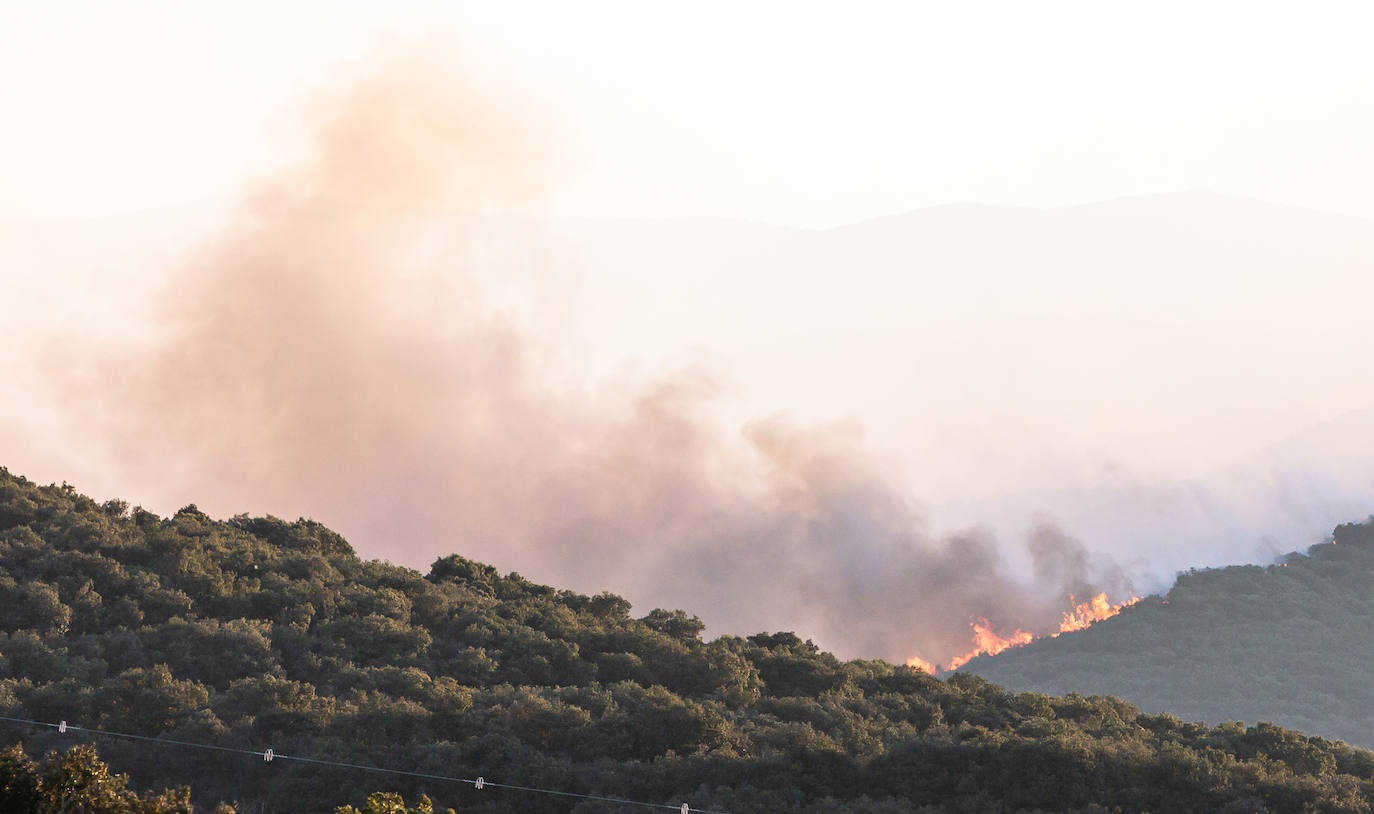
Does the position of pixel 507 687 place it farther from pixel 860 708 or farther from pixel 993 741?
pixel 993 741

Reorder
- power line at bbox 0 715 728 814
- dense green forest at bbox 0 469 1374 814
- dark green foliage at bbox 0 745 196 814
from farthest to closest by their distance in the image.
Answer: dense green forest at bbox 0 469 1374 814, power line at bbox 0 715 728 814, dark green foliage at bbox 0 745 196 814

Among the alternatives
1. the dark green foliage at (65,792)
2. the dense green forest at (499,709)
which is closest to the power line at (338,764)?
the dense green forest at (499,709)

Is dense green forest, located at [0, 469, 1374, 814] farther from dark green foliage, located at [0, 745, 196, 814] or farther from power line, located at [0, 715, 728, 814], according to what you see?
dark green foliage, located at [0, 745, 196, 814]

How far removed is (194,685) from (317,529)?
43.1 m

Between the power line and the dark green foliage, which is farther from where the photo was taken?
the power line

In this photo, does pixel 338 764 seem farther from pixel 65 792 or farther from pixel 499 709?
pixel 65 792

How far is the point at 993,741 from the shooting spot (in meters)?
56.8

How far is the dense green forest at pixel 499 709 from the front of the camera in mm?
54094

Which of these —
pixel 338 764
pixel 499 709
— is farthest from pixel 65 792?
pixel 499 709

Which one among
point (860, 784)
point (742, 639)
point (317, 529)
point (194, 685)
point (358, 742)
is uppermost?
point (317, 529)

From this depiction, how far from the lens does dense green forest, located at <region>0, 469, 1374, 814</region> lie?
2130 inches

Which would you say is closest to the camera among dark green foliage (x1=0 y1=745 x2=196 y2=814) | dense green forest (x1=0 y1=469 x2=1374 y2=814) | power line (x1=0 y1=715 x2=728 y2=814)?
dark green foliage (x1=0 y1=745 x2=196 y2=814)

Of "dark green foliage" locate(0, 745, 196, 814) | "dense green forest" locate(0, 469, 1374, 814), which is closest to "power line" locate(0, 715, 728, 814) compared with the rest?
"dense green forest" locate(0, 469, 1374, 814)

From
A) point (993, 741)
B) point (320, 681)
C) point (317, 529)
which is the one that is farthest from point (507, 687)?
point (317, 529)
